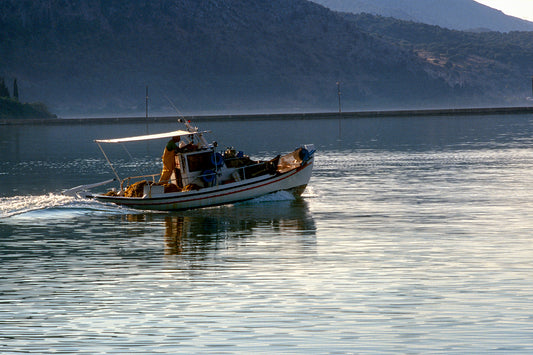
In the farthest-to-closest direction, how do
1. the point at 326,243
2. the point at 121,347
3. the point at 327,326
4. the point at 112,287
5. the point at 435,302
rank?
the point at 326,243, the point at 112,287, the point at 435,302, the point at 327,326, the point at 121,347

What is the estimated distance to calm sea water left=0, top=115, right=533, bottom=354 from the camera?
20.9m

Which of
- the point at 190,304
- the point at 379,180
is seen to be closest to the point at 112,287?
the point at 190,304

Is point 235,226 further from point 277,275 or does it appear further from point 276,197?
point 277,275

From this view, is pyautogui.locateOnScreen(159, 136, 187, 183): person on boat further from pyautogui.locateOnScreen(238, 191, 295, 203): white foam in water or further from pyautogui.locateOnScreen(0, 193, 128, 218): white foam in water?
pyautogui.locateOnScreen(238, 191, 295, 203): white foam in water

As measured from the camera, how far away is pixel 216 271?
28672 millimetres

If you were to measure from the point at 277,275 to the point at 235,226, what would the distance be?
12115 mm

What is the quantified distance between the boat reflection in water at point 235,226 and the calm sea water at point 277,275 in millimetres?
104

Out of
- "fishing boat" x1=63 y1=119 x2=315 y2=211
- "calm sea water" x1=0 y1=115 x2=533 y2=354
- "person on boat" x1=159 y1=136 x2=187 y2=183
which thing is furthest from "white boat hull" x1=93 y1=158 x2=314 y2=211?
"person on boat" x1=159 y1=136 x2=187 y2=183

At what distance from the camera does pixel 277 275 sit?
1084 inches

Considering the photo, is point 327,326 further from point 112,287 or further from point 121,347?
point 112,287

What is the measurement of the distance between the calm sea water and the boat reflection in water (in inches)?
4.1

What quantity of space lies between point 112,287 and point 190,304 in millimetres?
3433

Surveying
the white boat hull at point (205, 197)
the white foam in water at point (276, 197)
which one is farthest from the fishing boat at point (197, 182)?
the white foam in water at point (276, 197)

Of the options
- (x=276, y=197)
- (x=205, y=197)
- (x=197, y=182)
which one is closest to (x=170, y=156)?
(x=197, y=182)
